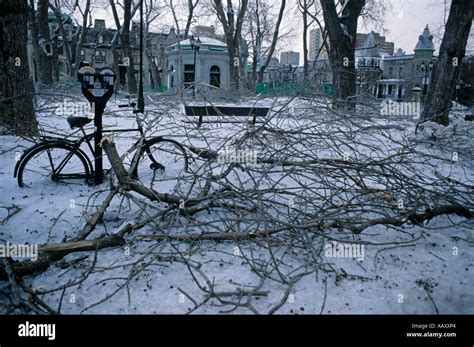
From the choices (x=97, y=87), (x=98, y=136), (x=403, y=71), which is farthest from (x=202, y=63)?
(x=403, y=71)

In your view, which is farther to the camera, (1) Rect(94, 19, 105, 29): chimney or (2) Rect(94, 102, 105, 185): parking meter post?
(1) Rect(94, 19, 105, 29): chimney

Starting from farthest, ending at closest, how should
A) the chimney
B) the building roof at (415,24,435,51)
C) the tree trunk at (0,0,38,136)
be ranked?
the chimney → the building roof at (415,24,435,51) → the tree trunk at (0,0,38,136)

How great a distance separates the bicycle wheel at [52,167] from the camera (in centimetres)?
451

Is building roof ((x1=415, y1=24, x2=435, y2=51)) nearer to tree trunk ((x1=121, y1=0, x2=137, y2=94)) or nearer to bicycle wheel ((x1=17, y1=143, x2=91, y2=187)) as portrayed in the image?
tree trunk ((x1=121, y1=0, x2=137, y2=94))

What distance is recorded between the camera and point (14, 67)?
22.7 feet

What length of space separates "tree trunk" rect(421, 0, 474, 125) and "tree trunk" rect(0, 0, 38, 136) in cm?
904

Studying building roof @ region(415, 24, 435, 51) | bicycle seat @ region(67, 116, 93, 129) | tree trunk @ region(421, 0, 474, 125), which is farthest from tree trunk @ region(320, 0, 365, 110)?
building roof @ region(415, 24, 435, 51)

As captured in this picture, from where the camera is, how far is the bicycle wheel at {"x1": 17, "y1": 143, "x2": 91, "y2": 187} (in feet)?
14.8

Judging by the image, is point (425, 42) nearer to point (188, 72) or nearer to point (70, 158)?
point (188, 72)

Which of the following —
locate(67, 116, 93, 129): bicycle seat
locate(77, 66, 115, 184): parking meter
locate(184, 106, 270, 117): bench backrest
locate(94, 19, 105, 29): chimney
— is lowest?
locate(67, 116, 93, 129): bicycle seat

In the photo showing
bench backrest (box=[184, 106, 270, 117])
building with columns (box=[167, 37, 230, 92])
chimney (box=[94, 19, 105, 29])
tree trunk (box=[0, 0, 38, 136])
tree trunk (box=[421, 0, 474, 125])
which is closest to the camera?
tree trunk (box=[0, 0, 38, 136])

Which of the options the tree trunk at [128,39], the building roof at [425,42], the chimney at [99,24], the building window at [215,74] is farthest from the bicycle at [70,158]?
the building roof at [425,42]
